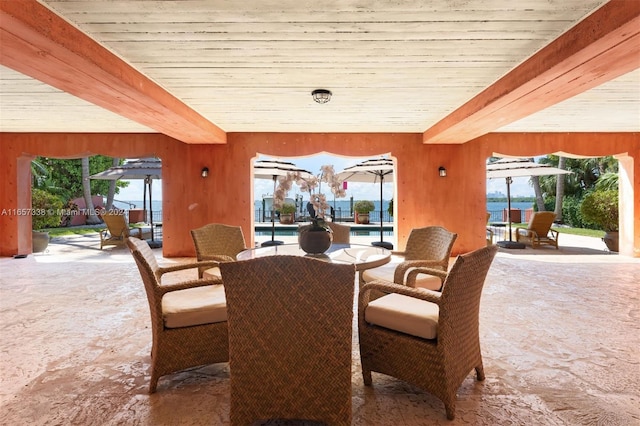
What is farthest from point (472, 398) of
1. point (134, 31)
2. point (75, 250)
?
point (75, 250)

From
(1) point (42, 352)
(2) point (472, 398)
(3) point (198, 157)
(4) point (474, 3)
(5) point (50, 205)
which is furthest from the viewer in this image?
(5) point (50, 205)

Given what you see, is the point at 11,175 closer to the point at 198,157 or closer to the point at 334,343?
the point at 198,157

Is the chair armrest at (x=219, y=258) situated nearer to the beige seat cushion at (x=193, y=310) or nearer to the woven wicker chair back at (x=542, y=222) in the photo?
the beige seat cushion at (x=193, y=310)

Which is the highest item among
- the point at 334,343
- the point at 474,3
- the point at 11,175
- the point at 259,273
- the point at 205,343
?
the point at 474,3

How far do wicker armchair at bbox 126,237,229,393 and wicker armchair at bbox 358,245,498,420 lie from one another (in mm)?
898

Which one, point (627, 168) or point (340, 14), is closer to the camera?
point (340, 14)

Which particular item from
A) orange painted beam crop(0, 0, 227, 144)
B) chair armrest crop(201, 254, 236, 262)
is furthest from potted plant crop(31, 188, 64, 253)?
chair armrest crop(201, 254, 236, 262)

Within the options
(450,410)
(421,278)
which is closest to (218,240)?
(421,278)

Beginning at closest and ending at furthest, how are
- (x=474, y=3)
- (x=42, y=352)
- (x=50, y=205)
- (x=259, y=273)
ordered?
(x=259, y=273) < (x=474, y=3) < (x=42, y=352) < (x=50, y=205)

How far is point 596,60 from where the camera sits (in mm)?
2740

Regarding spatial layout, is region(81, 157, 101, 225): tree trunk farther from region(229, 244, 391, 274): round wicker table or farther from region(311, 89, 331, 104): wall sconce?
region(229, 244, 391, 274): round wicker table

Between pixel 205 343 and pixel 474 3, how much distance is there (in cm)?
286

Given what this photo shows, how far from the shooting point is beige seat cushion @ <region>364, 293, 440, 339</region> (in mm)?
1847

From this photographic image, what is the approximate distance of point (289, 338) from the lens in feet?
5.21
